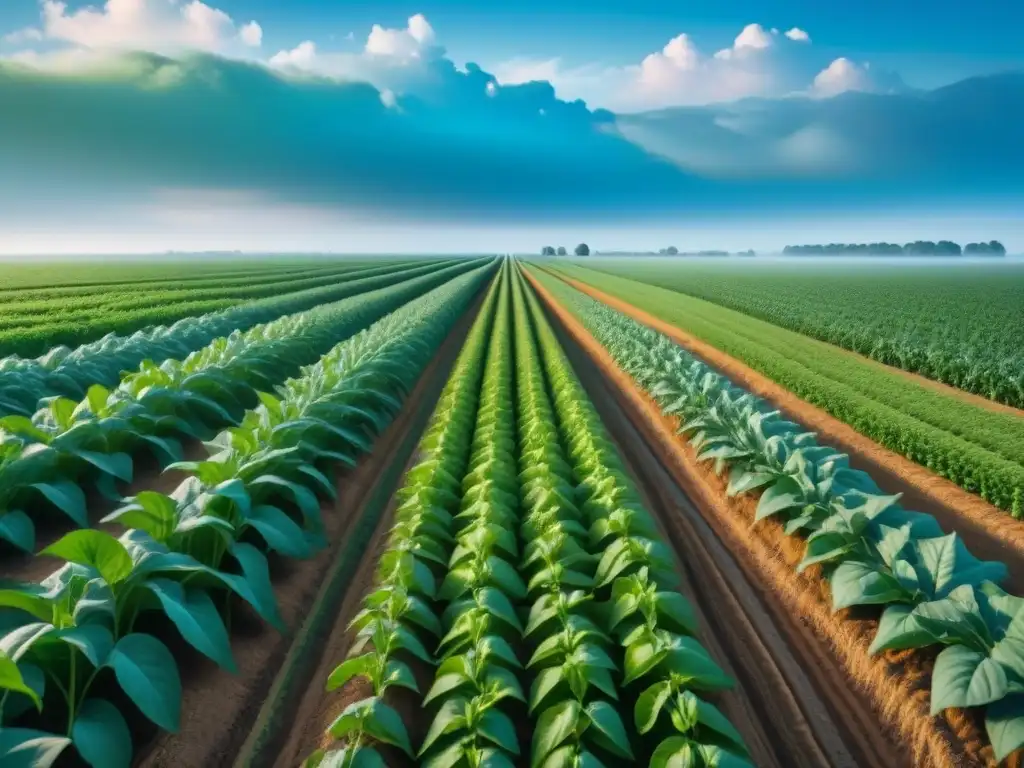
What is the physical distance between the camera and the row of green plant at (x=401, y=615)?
290 cm

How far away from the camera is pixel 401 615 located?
377 cm

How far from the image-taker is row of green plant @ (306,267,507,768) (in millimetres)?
2902

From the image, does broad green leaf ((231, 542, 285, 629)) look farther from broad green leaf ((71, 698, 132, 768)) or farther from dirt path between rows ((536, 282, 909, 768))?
dirt path between rows ((536, 282, 909, 768))

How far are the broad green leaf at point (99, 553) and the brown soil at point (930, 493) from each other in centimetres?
756

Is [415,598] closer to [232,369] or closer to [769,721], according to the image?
[769,721]

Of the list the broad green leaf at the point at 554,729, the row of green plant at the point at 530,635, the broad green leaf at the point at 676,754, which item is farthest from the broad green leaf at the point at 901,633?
the broad green leaf at the point at 554,729

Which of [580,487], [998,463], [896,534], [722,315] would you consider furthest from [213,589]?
[722,315]

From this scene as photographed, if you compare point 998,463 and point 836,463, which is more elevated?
point 836,463

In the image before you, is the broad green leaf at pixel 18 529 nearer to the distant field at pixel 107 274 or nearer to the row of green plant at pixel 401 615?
the row of green plant at pixel 401 615

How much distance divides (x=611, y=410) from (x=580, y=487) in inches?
228

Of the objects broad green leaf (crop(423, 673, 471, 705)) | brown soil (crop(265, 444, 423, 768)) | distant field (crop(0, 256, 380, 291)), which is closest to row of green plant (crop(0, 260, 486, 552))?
brown soil (crop(265, 444, 423, 768))

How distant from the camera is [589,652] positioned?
324 cm

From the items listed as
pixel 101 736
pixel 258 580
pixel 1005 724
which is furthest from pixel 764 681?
pixel 101 736

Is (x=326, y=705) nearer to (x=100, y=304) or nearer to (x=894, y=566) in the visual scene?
(x=894, y=566)
